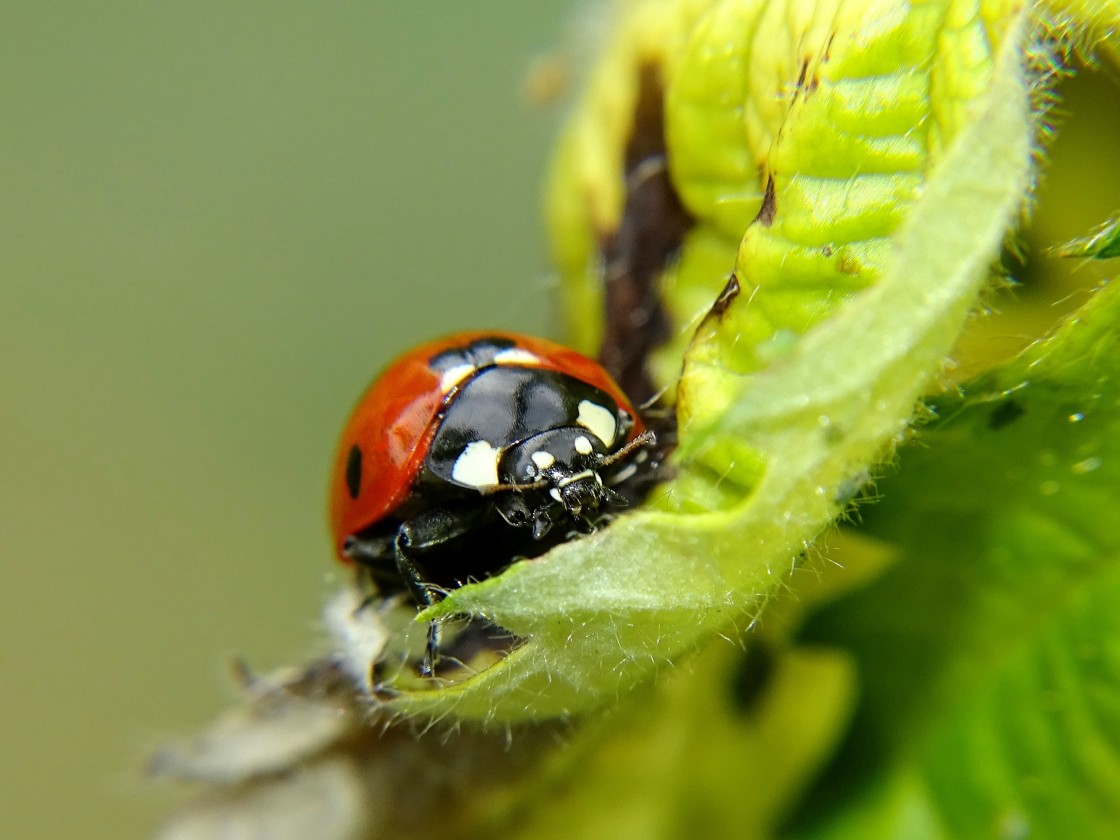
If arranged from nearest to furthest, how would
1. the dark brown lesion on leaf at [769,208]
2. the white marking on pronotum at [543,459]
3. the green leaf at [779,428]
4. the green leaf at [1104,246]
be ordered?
the green leaf at [779,428] < the green leaf at [1104,246] < the dark brown lesion on leaf at [769,208] < the white marking on pronotum at [543,459]

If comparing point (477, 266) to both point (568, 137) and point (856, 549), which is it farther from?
point (856, 549)

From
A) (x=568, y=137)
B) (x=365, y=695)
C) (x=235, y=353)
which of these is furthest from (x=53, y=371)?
(x=365, y=695)

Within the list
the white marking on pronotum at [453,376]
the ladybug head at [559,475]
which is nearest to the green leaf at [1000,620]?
the ladybug head at [559,475]

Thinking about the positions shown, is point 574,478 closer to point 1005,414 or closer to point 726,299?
point 726,299

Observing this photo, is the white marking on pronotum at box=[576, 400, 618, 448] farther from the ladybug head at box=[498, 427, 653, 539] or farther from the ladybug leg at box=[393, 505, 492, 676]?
the ladybug leg at box=[393, 505, 492, 676]

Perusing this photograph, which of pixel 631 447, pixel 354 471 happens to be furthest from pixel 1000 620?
pixel 354 471

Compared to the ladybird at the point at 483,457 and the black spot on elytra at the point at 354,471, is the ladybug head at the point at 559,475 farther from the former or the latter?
the black spot on elytra at the point at 354,471
